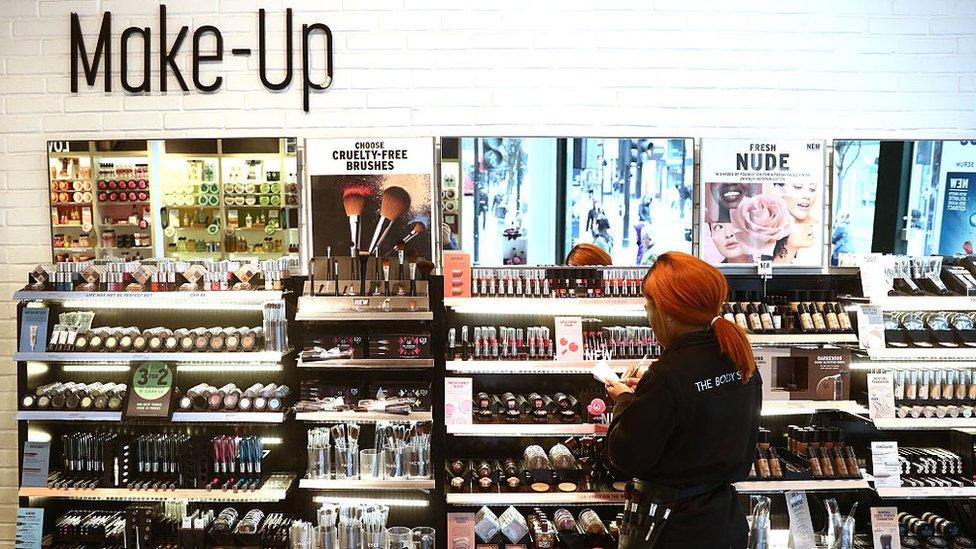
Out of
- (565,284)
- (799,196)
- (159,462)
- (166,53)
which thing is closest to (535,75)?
(565,284)

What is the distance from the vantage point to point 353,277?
3.65 metres

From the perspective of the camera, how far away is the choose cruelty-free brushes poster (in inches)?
153

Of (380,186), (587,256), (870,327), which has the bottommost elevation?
(870,327)

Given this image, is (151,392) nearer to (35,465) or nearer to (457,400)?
(35,465)

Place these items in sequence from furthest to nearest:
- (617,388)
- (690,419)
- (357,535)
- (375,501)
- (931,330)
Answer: (931,330) < (375,501) < (357,535) < (617,388) < (690,419)

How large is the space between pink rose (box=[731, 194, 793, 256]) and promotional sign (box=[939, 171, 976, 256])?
905 millimetres

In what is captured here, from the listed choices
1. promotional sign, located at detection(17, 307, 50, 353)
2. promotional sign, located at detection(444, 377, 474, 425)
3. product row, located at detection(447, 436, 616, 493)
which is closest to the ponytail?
product row, located at detection(447, 436, 616, 493)

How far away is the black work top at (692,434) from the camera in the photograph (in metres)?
2.35

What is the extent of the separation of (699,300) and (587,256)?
146 cm

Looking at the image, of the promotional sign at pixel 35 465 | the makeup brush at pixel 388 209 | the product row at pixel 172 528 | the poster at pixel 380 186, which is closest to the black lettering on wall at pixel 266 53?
the poster at pixel 380 186

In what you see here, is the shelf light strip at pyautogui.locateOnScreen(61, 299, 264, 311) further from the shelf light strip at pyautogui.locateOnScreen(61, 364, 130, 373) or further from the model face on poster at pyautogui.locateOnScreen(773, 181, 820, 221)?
the model face on poster at pyautogui.locateOnScreen(773, 181, 820, 221)

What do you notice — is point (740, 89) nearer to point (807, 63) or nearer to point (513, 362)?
point (807, 63)

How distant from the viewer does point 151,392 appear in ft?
11.7

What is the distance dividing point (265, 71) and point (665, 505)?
3.09 meters
